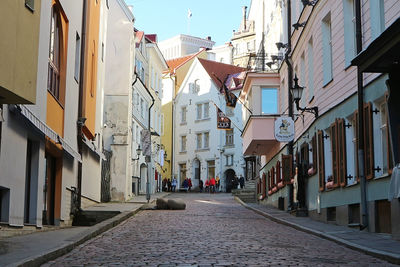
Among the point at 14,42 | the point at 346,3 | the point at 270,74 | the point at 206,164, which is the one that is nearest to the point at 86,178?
the point at 270,74

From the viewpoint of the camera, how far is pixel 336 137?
17500 mm

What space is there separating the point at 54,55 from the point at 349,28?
26.0 feet

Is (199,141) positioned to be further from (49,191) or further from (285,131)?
(49,191)

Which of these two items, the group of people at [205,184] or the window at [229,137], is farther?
the window at [229,137]

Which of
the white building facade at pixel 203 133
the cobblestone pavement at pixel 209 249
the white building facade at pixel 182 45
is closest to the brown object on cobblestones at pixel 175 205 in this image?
the cobblestone pavement at pixel 209 249

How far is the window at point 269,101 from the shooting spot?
30.8 metres

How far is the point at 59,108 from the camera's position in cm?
1777

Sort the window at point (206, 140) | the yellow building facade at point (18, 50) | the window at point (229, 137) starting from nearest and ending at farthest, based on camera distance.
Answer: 1. the yellow building facade at point (18, 50)
2. the window at point (229, 137)
3. the window at point (206, 140)

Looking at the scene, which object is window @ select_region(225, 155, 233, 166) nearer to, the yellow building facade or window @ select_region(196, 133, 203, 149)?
window @ select_region(196, 133, 203, 149)

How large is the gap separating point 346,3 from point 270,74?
43.8ft

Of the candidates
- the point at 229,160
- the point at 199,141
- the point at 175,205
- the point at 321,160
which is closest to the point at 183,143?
the point at 199,141

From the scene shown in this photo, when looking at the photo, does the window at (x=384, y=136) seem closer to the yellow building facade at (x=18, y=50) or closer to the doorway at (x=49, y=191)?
the yellow building facade at (x=18, y=50)

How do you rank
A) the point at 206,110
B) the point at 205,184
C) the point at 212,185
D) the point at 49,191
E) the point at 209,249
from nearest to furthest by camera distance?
the point at 209,249 < the point at 49,191 < the point at 212,185 < the point at 205,184 < the point at 206,110

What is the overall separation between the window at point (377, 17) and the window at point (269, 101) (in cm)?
1576
